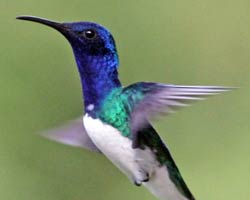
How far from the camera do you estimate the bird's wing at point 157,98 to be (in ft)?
2.97

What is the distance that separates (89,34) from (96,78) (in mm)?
69

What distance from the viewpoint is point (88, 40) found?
1000 mm

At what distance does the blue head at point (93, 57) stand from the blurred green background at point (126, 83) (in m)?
0.92

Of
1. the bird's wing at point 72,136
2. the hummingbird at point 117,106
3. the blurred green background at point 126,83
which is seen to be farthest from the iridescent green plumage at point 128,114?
the blurred green background at point 126,83

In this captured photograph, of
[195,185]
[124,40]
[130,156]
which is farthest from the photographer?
[124,40]

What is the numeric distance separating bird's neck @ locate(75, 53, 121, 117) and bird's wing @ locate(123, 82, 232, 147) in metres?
0.04

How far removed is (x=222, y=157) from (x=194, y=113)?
152 millimetres

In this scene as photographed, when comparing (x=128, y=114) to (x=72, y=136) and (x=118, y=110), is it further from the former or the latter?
(x=72, y=136)

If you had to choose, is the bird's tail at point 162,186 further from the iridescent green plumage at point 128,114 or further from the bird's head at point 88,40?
the bird's head at point 88,40

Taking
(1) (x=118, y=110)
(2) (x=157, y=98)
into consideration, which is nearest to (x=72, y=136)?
(1) (x=118, y=110)

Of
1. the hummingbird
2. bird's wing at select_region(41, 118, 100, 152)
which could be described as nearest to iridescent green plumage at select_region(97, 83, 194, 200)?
the hummingbird

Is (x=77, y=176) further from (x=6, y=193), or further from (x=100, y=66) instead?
(x=100, y=66)

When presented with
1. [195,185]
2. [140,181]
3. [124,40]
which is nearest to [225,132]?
[195,185]

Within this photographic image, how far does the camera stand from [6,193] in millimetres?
1979
